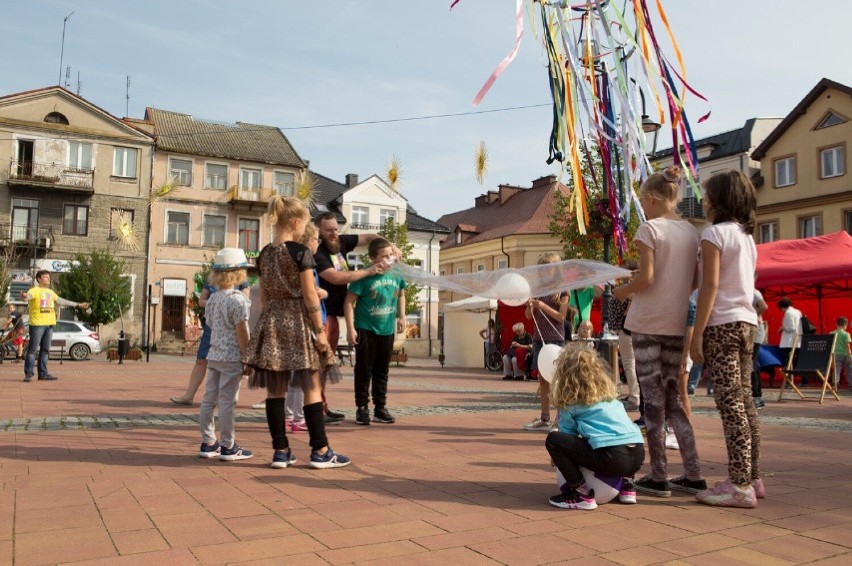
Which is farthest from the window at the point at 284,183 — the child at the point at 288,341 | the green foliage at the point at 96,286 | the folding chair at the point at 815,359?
the child at the point at 288,341

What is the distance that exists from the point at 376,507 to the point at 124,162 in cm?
3951

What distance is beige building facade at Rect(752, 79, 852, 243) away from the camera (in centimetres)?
3275

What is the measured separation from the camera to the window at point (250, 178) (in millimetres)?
42125

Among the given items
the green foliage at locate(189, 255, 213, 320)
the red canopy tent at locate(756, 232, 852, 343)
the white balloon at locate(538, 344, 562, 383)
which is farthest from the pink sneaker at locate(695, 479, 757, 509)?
the green foliage at locate(189, 255, 213, 320)

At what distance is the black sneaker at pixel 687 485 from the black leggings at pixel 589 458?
0.53m

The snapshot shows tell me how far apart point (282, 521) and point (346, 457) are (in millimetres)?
1531

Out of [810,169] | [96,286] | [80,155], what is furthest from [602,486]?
[80,155]

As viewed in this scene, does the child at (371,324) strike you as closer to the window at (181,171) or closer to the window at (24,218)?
the window at (24,218)

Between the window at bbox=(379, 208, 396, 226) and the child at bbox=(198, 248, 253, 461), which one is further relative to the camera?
the window at bbox=(379, 208, 396, 226)

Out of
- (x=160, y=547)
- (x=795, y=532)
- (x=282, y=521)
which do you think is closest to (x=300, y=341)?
(x=282, y=521)

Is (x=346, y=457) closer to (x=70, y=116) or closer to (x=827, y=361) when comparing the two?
(x=827, y=361)

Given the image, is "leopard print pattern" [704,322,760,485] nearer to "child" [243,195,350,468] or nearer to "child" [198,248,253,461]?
"child" [243,195,350,468]

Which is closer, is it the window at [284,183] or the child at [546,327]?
the child at [546,327]

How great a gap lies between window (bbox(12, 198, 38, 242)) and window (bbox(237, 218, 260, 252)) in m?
10.6
